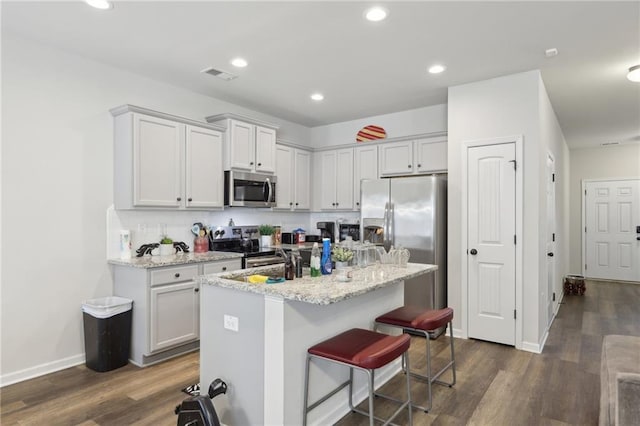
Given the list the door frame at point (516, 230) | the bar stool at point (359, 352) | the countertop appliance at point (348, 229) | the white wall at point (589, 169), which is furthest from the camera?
the white wall at point (589, 169)

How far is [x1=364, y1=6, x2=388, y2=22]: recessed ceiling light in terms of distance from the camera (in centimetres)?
266

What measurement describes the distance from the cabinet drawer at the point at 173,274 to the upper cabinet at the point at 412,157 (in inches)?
115

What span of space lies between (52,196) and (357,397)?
302 cm

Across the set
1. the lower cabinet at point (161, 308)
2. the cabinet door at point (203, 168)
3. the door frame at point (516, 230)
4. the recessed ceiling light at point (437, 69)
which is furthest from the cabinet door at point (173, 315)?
the recessed ceiling light at point (437, 69)

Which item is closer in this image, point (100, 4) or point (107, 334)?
point (100, 4)

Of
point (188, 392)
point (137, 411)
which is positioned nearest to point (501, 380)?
point (188, 392)

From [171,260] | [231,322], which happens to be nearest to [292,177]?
[171,260]

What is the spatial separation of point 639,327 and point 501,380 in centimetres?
287

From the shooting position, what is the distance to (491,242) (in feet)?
13.0

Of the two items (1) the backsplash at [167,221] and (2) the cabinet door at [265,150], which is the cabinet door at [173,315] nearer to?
Result: (1) the backsplash at [167,221]

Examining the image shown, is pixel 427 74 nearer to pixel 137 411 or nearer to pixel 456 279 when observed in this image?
pixel 456 279

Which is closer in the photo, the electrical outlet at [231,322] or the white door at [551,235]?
the electrical outlet at [231,322]

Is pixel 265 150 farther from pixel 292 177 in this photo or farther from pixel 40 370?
pixel 40 370

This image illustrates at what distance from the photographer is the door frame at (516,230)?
379cm
